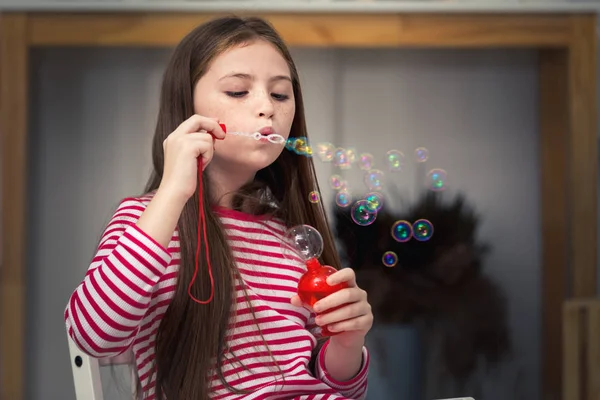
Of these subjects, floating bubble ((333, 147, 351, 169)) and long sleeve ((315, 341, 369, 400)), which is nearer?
long sleeve ((315, 341, 369, 400))

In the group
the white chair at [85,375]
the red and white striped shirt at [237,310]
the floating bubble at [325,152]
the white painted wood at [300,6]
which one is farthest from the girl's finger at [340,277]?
the white painted wood at [300,6]

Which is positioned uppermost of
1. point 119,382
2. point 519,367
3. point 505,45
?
point 505,45

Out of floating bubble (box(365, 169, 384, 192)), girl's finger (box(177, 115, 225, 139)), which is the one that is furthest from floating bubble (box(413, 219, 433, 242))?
girl's finger (box(177, 115, 225, 139))

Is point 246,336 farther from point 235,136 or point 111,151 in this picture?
point 111,151

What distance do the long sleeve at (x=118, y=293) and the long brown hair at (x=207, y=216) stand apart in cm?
10

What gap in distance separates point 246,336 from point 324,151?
37 centimetres

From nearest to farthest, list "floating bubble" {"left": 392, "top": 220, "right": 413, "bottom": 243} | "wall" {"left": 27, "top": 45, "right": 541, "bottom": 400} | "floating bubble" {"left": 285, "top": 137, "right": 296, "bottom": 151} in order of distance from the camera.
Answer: "floating bubble" {"left": 285, "top": 137, "right": 296, "bottom": 151}, "floating bubble" {"left": 392, "top": 220, "right": 413, "bottom": 243}, "wall" {"left": 27, "top": 45, "right": 541, "bottom": 400}

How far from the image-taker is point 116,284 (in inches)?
33.4

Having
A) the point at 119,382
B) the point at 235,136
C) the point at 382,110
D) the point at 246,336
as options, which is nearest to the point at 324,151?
the point at 235,136

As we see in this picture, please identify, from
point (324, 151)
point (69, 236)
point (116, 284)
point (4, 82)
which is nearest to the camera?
point (116, 284)

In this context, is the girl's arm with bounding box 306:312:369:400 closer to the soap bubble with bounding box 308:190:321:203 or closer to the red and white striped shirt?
the red and white striped shirt

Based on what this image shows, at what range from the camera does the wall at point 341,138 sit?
2.26 m

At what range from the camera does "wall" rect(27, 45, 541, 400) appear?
2.26 metres

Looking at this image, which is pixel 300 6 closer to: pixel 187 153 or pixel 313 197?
pixel 313 197
